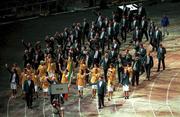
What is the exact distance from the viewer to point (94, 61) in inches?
1092

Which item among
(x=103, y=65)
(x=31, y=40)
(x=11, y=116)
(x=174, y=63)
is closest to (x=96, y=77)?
(x=103, y=65)

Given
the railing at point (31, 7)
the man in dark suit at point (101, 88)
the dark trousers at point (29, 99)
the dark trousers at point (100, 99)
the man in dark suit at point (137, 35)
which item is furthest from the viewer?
the railing at point (31, 7)

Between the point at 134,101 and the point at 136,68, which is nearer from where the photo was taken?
the point at 134,101

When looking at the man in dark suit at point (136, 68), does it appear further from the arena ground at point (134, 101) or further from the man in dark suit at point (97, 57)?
the man in dark suit at point (97, 57)

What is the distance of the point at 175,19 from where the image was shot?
38.1 m

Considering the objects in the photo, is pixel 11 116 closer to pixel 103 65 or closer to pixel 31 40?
pixel 103 65

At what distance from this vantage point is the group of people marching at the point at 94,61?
25141 mm

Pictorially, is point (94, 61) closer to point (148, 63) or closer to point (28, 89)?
point (148, 63)

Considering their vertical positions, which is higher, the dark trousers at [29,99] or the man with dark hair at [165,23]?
the man with dark hair at [165,23]

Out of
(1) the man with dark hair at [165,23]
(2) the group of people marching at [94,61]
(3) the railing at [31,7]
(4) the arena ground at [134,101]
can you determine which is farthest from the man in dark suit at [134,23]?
(3) the railing at [31,7]

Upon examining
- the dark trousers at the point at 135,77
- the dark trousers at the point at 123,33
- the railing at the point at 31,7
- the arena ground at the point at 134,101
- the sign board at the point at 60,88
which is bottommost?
the arena ground at the point at 134,101

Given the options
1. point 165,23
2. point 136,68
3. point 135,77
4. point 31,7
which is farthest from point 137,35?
point 31,7

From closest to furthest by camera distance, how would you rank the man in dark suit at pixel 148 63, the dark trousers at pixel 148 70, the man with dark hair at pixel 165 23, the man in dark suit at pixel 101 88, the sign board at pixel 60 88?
1. the sign board at pixel 60 88
2. the man in dark suit at pixel 101 88
3. the man in dark suit at pixel 148 63
4. the dark trousers at pixel 148 70
5. the man with dark hair at pixel 165 23

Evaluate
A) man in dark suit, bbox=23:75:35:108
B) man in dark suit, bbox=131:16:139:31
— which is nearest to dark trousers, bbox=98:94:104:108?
man in dark suit, bbox=23:75:35:108
